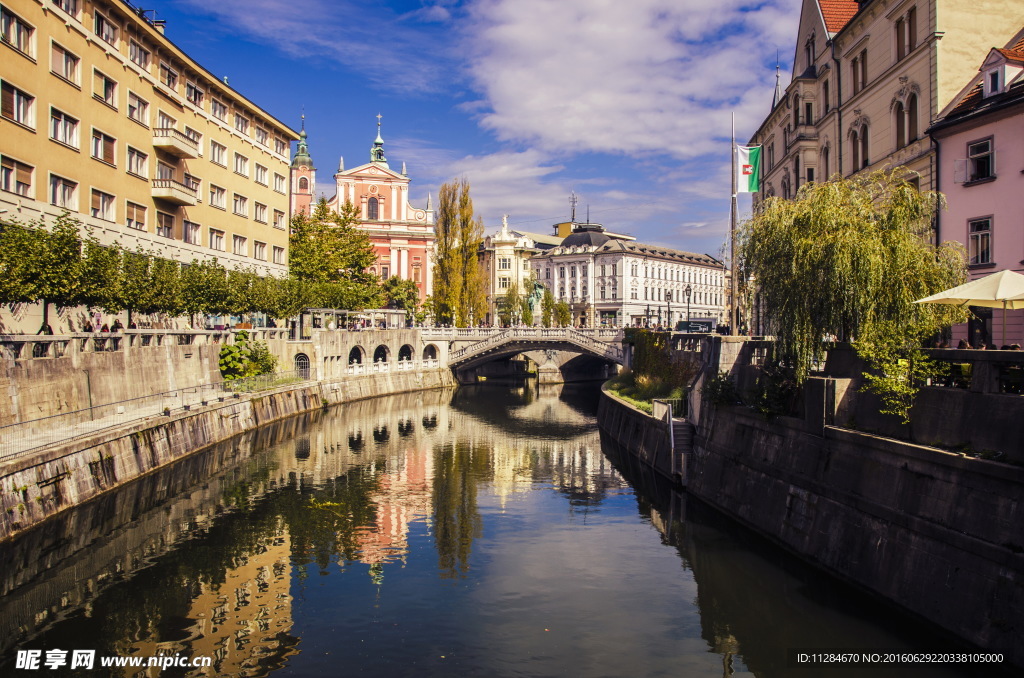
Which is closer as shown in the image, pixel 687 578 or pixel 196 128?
pixel 687 578

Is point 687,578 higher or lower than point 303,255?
lower

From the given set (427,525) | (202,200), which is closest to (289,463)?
(427,525)

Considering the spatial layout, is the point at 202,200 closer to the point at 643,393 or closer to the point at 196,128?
the point at 196,128

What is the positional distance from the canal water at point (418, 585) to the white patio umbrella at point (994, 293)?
7804mm

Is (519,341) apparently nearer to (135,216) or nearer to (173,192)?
(173,192)

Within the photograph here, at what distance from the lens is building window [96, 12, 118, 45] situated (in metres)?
45.3

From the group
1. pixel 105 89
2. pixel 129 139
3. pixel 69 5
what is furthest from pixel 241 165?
pixel 69 5

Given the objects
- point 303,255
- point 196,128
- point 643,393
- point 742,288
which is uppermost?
point 196,128

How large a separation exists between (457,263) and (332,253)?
1475 centimetres

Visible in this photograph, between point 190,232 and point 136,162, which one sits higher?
point 136,162

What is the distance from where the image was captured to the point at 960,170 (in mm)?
30062

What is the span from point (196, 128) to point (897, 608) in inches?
2206

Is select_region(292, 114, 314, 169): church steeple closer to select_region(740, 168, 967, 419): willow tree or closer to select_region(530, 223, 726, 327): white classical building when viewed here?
select_region(530, 223, 726, 327): white classical building

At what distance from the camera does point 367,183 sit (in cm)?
10750
